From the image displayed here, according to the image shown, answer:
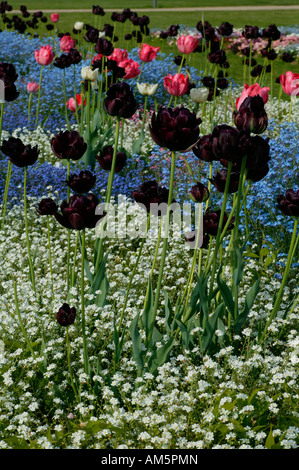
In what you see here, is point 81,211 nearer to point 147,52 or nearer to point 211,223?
point 211,223

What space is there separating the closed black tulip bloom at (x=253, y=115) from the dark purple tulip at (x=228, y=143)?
0.14m

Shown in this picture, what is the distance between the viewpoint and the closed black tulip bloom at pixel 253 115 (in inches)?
95.7

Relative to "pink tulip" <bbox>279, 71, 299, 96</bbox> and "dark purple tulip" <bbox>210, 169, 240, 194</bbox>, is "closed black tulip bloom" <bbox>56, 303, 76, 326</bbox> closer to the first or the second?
"dark purple tulip" <bbox>210, 169, 240, 194</bbox>

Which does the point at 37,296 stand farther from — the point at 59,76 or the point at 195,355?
the point at 59,76

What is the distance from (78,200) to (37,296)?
4.51ft

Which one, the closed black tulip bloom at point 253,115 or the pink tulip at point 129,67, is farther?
the pink tulip at point 129,67

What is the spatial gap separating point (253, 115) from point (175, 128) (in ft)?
1.40

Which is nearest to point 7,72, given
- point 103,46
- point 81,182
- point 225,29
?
point 81,182

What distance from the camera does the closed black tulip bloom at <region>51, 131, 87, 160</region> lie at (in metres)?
2.73

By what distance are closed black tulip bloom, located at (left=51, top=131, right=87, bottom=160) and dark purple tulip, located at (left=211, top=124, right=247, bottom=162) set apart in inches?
29.2

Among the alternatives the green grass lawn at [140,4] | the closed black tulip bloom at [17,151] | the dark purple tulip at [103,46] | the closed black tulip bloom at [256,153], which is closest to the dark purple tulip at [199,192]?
the closed black tulip bloom at [256,153]

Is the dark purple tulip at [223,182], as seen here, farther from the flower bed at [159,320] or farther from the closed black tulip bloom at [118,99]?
the closed black tulip bloom at [118,99]

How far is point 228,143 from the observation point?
229cm

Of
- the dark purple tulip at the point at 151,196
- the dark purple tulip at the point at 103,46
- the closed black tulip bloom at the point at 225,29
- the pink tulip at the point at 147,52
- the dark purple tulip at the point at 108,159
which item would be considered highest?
the closed black tulip bloom at the point at 225,29
